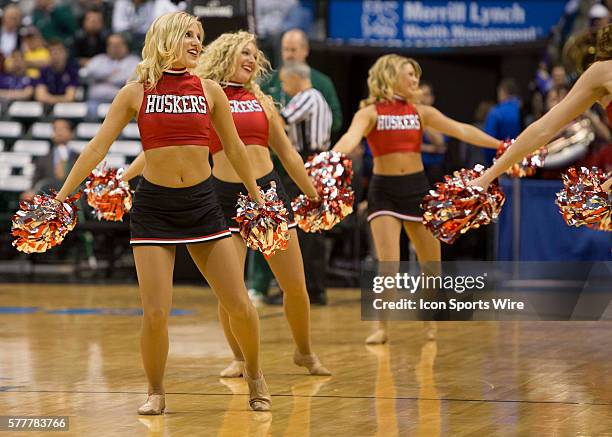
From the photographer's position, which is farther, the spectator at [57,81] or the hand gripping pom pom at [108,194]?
the spectator at [57,81]

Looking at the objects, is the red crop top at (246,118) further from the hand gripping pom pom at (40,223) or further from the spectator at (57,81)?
the spectator at (57,81)

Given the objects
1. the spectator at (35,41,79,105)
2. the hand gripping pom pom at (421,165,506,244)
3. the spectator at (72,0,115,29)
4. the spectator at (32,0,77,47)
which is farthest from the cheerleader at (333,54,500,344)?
the spectator at (32,0,77,47)

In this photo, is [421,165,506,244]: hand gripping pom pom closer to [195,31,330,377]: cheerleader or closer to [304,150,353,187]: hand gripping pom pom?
[195,31,330,377]: cheerleader

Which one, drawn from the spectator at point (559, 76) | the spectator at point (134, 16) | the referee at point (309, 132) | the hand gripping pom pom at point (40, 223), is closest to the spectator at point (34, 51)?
the spectator at point (134, 16)

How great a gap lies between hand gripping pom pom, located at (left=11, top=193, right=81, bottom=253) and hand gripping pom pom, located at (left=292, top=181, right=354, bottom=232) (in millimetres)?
1463

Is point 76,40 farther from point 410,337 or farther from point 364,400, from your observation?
point 364,400

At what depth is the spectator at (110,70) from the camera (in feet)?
46.2

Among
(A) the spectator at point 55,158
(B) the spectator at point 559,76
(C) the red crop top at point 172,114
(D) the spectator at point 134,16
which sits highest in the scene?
(D) the spectator at point 134,16

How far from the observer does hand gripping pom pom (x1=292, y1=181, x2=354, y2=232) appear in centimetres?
645

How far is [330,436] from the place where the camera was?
16.1ft

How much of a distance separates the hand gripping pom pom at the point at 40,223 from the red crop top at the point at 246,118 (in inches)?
44.6

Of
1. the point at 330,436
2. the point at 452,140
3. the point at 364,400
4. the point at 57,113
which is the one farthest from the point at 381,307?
the point at 57,113

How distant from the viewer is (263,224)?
5453 mm

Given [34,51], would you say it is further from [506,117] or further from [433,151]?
[506,117]
